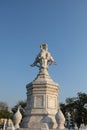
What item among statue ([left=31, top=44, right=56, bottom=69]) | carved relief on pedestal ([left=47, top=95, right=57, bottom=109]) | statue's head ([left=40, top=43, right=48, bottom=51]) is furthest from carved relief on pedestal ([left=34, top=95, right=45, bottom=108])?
statue's head ([left=40, top=43, right=48, bottom=51])

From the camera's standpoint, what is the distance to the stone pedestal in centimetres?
2352

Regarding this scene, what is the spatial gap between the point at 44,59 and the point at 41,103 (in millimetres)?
4765

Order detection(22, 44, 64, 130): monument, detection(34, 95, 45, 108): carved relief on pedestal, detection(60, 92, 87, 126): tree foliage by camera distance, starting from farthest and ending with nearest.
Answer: detection(60, 92, 87, 126): tree foliage < detection(34, 95, 45, 108): carved relief on pedestal < detection(22, 44, 64, 130): monument

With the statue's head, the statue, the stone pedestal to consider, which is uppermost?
the statue's head

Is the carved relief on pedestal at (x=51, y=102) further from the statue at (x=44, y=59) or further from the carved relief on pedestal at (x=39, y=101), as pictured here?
the statue at (x=44, y=59)

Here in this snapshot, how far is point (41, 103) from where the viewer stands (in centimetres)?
2447

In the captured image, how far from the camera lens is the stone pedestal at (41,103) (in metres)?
23.5

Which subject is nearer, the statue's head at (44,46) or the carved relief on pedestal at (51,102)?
the carved relief on pedestal at (51,102)

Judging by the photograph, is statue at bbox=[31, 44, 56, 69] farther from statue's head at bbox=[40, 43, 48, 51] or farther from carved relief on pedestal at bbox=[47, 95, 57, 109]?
carved relief on pedestal at bbox=[47, 95, 57, 109]

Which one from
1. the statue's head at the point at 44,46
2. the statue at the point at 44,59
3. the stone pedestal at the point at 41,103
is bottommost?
the stone pedestal at the point at 41,103

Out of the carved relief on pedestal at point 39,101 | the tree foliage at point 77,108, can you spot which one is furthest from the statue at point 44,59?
the tree foliage at point 77,108

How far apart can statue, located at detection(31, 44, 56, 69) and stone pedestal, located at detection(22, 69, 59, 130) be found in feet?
5.40

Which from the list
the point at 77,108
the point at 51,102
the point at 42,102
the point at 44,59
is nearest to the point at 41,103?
the point at 42,102

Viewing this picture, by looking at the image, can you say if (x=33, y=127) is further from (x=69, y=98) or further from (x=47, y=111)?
(x=69, y=98)
